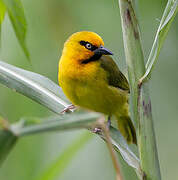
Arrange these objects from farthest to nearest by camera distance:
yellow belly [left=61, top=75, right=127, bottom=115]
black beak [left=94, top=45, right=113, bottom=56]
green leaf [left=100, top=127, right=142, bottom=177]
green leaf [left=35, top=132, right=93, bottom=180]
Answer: black beak [left=94, top=45, right=113, bottom=56]
yellow belly [left=61, top=75, right=127, bottom=115]
green leaf [left=35, top=132, right=93, bottom=180]
green leaf [left=100, top=127, right=142, bottom=177]

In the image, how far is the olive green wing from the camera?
2742 mm

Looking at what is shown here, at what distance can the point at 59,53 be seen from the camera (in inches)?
131

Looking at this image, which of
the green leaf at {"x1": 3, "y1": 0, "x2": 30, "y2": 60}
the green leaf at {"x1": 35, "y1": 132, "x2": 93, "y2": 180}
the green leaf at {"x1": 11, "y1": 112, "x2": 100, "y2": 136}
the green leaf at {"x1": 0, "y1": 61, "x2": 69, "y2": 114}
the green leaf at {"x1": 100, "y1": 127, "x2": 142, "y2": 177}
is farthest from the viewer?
the green leaf at {"x1": 0, "y1": 61, "x2": 69, "y2": 114}

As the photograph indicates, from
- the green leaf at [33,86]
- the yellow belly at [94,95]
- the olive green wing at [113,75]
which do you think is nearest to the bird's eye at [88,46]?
the olive green wing at [113,75]

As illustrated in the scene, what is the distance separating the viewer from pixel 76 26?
10.4 ft

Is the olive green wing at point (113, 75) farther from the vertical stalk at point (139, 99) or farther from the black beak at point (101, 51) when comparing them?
the vertical stalk at point (139, 99)

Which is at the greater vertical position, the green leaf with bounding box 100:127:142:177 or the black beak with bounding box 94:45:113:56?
the black beak with bounding box 94:45:113:56

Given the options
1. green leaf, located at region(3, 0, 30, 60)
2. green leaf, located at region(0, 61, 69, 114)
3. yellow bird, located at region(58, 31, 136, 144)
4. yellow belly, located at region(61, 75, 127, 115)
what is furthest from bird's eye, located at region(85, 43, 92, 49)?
green leaf, located at region(3, 0, 30, 60)

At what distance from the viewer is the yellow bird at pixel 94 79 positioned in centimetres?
254

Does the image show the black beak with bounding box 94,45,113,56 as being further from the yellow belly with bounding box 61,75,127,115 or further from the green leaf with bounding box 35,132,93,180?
the green leaf with bounding box 35,132,93,180

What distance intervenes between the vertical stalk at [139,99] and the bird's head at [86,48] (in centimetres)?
128

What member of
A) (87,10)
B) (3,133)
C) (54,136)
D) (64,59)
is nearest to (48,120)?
(3,133)

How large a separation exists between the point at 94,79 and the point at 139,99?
1.21 meters

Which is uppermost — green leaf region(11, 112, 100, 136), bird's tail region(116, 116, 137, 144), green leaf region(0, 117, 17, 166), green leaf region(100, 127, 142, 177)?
green leaf region(11, 112, 100, 136)
